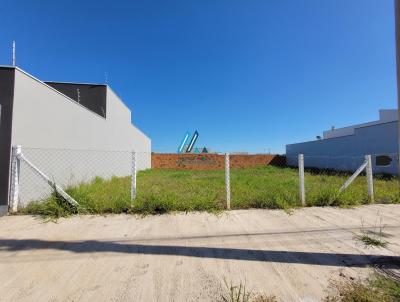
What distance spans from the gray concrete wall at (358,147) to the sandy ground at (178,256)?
6563 mm

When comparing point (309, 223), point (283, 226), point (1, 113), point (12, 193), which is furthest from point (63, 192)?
point (309, 223)

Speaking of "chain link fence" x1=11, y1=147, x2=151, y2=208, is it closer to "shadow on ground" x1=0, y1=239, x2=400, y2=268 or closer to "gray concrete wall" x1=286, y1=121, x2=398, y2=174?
"shadow on ground" x1=0, y1=239, x2=400, y2=268

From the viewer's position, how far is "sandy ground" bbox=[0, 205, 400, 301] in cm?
228

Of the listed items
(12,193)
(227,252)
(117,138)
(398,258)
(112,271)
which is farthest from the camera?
(117,138)

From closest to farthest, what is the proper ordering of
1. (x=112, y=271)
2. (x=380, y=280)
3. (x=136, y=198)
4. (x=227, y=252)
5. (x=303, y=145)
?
(x=380, y=280), (x=112, y=271), (x=227, y=252), (x=136, y=198), (x=303, y=145)

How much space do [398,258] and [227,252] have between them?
2111mm

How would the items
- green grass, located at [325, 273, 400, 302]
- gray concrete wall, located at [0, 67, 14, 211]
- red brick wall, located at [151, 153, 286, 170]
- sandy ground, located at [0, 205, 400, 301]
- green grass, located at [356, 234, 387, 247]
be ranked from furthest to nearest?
red brick wall, located at [151, 153, 286, 170] < gray concrete wall, located at [0, 67, 14, 211] < green grass, located at [356, 234, 387, 247] < sandy ground, located at [0, 205, 400, 301] < green grass, located at [325, 273, 400, 302]

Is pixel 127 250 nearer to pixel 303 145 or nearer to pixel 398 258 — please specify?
pixel 398 258

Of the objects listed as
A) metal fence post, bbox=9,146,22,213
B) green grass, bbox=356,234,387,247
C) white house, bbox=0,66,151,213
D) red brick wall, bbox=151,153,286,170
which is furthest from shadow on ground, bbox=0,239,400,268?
red brick wall, bbox=151,153,286,170

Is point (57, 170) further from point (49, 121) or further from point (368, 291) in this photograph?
point (368, 291)

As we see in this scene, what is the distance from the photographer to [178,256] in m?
2.96

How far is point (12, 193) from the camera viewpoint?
15.9ft

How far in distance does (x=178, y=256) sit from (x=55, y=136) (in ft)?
18.9

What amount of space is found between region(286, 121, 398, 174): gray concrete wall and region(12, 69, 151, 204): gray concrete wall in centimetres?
930
